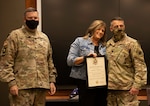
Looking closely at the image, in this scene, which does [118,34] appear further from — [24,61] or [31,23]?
[24,61]

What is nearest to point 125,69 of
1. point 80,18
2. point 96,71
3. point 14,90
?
point 96,71

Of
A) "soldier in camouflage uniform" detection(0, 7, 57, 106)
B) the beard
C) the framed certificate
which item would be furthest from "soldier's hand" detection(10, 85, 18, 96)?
the beard

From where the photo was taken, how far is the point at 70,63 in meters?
3.57

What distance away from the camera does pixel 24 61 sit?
10.9ft

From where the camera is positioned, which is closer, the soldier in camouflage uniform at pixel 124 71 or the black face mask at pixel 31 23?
the black face mask at pixel 31 23

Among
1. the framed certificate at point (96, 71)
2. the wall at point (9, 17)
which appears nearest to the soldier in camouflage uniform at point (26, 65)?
the framed certificate at point (96, 71)

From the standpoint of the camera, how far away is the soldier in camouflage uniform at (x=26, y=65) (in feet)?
10.7

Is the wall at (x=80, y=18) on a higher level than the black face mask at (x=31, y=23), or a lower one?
higher

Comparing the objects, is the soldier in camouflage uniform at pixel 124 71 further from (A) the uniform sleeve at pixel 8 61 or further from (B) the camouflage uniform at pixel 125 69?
(A) the uniform sleeve at pixel 8 61

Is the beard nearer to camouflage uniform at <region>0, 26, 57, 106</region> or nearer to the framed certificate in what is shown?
the framed certificate

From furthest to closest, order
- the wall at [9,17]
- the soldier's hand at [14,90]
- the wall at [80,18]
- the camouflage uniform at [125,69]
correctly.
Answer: the wall at [80,18]
the wall at [9,17]
the camouflage uniform at [125,69]
the soldier's hand at [14,90]

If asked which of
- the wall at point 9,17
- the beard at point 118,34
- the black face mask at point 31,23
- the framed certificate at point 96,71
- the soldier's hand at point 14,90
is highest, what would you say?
the wall at point 9,17

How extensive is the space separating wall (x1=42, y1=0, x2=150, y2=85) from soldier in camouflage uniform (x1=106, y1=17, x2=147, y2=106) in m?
1.43

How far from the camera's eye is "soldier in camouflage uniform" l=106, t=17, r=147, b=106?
11.4ft
